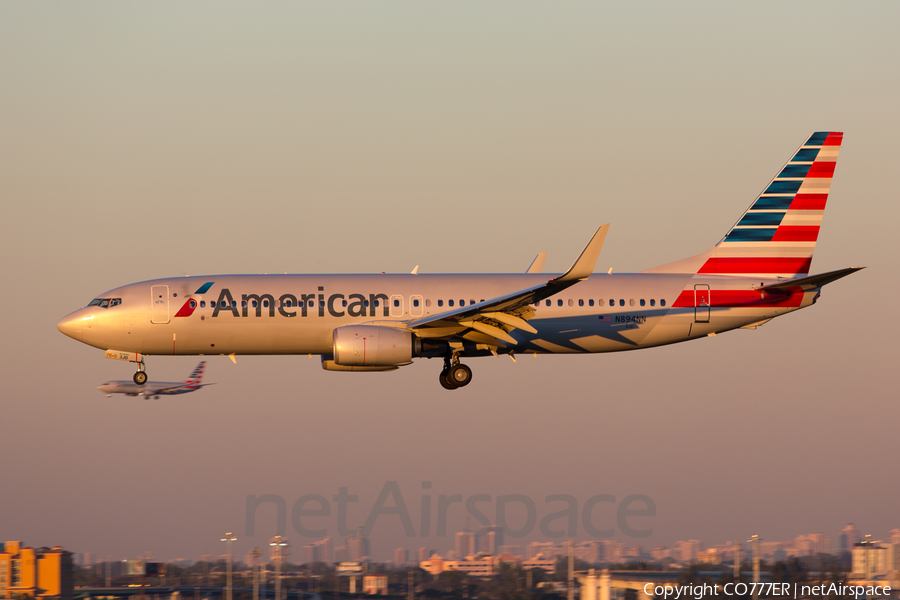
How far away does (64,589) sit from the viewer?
159 feet

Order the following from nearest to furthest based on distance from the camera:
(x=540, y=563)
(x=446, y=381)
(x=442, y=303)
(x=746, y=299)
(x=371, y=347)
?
(x=371, y=347) → (x=442, y=303) → (x=446, y=381) → (x=746, y=299) → (x=540, y=563)

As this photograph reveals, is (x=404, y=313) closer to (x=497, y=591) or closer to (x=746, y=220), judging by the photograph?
(x=746, y=220)

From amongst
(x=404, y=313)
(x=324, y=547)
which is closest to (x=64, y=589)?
(x=324, y=547)

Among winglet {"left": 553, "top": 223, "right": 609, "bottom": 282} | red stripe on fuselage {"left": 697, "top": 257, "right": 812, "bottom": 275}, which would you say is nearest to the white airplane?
red stripe on fuselage {"left": 697, "top": 257, "right": 812, "bottom": 275}

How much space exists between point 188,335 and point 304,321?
13.6 feet

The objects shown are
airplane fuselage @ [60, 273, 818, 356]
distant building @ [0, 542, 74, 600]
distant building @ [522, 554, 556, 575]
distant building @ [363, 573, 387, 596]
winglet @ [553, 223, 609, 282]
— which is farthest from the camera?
distant building @ [0, 542, 74, 600]

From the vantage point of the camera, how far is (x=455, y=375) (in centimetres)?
3136

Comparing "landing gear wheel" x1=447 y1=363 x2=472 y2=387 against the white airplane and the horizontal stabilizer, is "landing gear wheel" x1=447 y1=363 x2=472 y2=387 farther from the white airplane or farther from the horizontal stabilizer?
the horizontal stabilizer

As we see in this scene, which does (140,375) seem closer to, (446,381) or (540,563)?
(446,381)

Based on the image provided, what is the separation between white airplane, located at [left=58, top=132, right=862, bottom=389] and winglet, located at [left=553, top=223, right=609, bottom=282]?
12.8ft

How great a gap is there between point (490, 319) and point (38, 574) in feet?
115

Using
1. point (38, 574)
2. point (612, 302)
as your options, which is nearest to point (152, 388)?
point (38, 574)

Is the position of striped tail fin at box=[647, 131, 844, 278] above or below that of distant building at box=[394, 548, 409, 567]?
above

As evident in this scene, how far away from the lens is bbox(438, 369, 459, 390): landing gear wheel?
1245 inches
